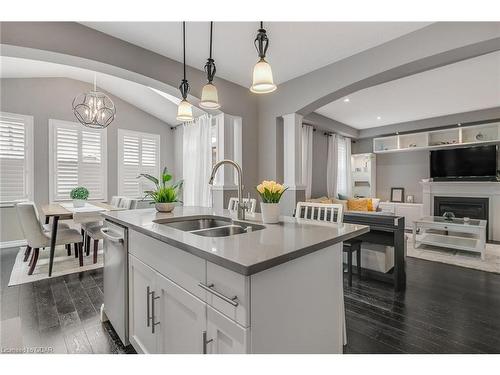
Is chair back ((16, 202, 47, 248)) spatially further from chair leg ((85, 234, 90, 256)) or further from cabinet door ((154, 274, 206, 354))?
cabinet door ((154, 274, 206, 354))

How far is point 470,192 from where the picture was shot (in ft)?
Answer: 17.5

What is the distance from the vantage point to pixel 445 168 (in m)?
5.64

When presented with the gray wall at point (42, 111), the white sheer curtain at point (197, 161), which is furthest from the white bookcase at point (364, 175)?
the gray wall at point (42, 111)

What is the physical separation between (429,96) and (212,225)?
14.9ft

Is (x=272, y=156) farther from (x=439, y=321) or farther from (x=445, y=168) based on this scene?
(x=445, y=168)

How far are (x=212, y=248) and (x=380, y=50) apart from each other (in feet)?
9.21

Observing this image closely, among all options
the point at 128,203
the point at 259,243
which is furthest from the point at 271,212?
the point at 128,203

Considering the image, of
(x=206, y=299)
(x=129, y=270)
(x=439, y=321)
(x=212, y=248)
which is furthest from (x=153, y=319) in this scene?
(x=439, y=321)

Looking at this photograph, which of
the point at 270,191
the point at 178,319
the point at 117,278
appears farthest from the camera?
the point at 117,278

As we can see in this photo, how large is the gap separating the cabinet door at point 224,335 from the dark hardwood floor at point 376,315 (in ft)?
2.60

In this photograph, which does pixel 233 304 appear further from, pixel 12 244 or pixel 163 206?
pixel 12 244

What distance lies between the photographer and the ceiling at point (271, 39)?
7.70ft

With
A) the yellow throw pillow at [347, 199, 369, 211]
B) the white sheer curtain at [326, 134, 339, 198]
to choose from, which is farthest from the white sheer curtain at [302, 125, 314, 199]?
the yellow throw pillow at [347, 199, 369, 211]
